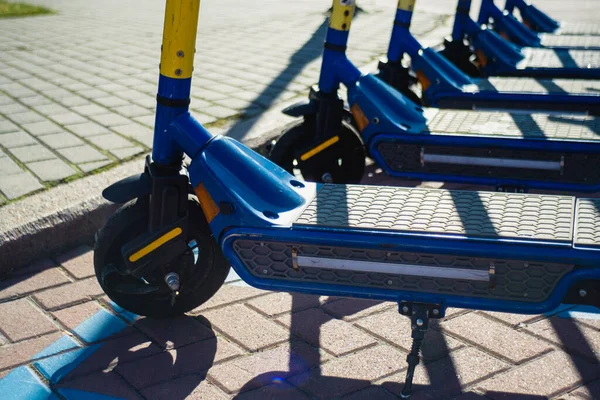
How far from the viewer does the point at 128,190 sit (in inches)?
96.2

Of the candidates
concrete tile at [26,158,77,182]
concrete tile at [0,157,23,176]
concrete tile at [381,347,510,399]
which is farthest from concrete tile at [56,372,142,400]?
concrete tile at [0,157,23,176]

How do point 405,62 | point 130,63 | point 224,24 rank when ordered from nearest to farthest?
1. point 130,63
2. point 405,62
3. point 224,24

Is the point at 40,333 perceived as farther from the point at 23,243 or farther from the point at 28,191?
the point at 28,191

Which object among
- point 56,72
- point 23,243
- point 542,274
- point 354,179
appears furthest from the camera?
point 56,72

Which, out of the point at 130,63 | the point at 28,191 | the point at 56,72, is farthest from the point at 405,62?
the point at 28,191

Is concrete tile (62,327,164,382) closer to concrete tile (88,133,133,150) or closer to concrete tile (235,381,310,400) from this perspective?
concrete tile (235,381,310,400)

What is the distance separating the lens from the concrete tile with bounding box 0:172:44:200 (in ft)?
10.6

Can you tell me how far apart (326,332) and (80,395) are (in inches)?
32.6

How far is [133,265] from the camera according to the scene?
2.42 metres

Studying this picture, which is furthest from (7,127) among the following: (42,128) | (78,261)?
(78,261)

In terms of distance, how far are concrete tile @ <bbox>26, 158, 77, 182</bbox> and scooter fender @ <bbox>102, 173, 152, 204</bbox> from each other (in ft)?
3.57

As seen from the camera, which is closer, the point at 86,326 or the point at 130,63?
the point at 86,326

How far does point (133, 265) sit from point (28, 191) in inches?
43.1

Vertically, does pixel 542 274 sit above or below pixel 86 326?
above
